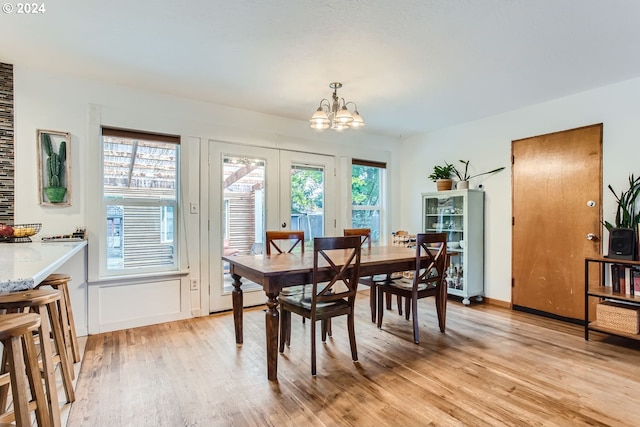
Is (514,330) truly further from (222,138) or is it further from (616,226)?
(222,138)

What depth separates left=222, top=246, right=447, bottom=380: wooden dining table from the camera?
7.17ft

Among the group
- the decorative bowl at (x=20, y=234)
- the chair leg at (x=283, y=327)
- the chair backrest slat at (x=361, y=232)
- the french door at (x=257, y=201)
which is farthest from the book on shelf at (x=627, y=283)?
the decorative bowl at (x=20, y=234)

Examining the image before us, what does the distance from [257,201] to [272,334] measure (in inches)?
82.9

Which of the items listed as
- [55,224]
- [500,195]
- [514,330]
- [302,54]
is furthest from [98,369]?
[500,195]

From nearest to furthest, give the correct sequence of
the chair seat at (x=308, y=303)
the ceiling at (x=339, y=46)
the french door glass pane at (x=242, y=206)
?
1. the ceiling at (x=339, y=46)
2. the chair seat at (x=308, y=303)
3. the french door glass pane at (x=242, y=206)

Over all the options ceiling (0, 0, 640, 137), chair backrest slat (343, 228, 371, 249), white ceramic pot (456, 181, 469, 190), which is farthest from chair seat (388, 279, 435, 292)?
ceiling (0, 0, 640, 137)

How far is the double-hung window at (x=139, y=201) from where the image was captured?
3201 millimetres

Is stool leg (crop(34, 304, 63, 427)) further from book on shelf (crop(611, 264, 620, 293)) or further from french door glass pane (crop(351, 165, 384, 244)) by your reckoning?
book on shelf (crop(611, 264, 620, 293))

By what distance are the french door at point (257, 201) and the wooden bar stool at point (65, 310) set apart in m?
1.39

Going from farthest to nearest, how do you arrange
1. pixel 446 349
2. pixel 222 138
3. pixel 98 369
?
pixel 222 138, pixel 446 349, pixel 98 369

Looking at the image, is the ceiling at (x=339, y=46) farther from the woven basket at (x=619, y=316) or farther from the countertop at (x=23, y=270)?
the woven basket at (x=619, y=316)

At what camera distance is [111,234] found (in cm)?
320

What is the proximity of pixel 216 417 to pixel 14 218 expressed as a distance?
2460 millimetres

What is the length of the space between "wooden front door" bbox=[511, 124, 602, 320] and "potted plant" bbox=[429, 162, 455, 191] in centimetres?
79
